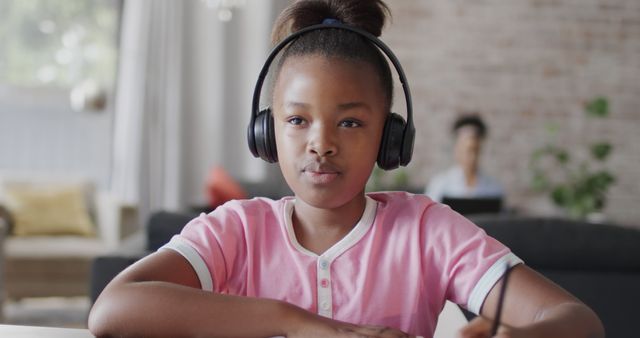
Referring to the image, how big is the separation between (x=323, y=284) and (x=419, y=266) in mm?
120

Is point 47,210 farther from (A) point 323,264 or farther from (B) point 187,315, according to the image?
(B) point 187,315

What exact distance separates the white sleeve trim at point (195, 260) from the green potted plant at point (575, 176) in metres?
4.24

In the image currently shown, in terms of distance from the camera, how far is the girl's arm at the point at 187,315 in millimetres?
878

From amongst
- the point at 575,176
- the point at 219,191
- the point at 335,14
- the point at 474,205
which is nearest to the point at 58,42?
the point at 219,191

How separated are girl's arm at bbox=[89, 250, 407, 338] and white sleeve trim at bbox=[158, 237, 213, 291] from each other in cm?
8

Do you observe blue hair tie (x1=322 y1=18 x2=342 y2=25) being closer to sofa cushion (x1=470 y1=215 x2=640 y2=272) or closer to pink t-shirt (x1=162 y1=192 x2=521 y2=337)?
pink t-shirt (x1=162 y1=192 x2=521 y2=337)

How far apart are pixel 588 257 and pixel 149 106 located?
13.4 ft

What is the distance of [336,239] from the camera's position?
43.9 inches

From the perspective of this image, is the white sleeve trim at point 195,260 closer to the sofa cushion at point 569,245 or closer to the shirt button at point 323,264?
the shirt button at point 323,264

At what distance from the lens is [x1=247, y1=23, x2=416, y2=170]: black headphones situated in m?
1.05

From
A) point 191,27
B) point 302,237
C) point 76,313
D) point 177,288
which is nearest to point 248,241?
point 302,237

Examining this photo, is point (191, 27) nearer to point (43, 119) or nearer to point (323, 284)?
point (43, 119)

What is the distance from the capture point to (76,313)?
477 centimetres

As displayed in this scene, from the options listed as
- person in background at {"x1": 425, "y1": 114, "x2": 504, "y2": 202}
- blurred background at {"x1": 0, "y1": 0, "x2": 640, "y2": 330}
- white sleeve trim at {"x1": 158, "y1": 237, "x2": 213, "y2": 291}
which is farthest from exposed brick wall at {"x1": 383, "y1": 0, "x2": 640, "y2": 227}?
white sleeve trim at {"x1": 158, "y1": 237, "x2": 213, "y2": 291}
